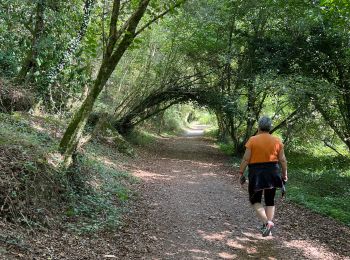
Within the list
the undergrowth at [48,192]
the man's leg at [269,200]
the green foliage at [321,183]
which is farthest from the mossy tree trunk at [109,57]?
the green foliage at [321,183]

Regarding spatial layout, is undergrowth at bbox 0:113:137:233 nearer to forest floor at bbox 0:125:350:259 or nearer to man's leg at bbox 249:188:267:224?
forest floor at bbox 0:125:350:259

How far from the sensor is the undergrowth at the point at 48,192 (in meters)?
5.51

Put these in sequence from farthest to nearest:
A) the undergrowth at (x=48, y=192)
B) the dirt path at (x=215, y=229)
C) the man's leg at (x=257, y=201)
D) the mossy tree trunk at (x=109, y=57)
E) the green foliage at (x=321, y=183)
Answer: the green foliage at (x=321, y=183) → the mossy tree trunk at (x=109, y=57) → the man's leg at (x=257, y=201) → the dirt path at (x=215, y=229) → the undergrowth at (x=48, y=192)

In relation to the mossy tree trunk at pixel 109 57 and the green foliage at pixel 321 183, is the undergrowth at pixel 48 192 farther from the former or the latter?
the green foliage at pixel 321 183

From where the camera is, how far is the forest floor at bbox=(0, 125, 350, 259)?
5516 millimetres

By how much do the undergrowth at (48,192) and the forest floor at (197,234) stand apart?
322 millimetres

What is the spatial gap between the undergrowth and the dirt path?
67 centimetres

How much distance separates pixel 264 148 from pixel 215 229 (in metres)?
2.00

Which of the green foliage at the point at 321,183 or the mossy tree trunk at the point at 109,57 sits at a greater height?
the mossy tree trunk at the point at 109,57

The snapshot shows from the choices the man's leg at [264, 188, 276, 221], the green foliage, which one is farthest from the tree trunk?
the green foliage

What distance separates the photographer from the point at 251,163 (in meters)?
6.51

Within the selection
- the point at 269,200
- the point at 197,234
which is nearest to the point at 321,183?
the point at 269,200

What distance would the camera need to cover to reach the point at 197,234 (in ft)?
22.7

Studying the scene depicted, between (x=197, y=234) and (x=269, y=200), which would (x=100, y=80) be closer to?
(x=197, y=234)
